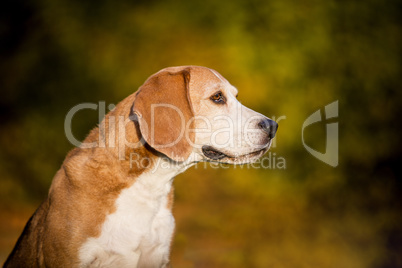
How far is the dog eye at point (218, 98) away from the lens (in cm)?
364

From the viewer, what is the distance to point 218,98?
3.66m

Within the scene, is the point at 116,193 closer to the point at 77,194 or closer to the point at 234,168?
the point at 77,194

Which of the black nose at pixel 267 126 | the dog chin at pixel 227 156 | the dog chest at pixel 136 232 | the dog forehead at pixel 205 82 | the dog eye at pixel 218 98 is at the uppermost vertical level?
the dog forehead at pixel 205 82

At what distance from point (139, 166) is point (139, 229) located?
480 millimetres

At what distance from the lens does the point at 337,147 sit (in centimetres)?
613

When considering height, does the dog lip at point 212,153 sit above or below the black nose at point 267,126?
below

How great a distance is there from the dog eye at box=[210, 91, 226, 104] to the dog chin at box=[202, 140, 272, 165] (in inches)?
14.9

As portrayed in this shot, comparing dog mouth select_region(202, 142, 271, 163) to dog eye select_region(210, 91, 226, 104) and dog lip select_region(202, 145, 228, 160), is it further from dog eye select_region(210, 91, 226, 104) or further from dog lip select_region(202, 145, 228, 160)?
dog eye select_region(210, 91, 226, 104)

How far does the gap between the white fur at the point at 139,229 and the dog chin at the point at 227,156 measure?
22 centimetres

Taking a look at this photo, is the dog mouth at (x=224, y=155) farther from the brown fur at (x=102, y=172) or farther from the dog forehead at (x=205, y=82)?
the dog forehead at (x=205, y=82)

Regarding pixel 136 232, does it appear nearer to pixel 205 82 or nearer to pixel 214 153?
pixel 214 153

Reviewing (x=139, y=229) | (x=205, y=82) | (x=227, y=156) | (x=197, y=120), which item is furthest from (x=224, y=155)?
(x=139, y=229)

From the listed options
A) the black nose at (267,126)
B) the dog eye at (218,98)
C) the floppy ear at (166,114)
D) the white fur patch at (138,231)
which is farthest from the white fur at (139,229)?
the black nose at (267,126)

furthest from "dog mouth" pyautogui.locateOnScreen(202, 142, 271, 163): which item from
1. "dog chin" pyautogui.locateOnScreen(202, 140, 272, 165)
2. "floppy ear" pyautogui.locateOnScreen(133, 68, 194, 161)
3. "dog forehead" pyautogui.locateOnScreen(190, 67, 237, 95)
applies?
"dog forehead" pyautogui.locateOnScreen(190, 67, 237, 95)
